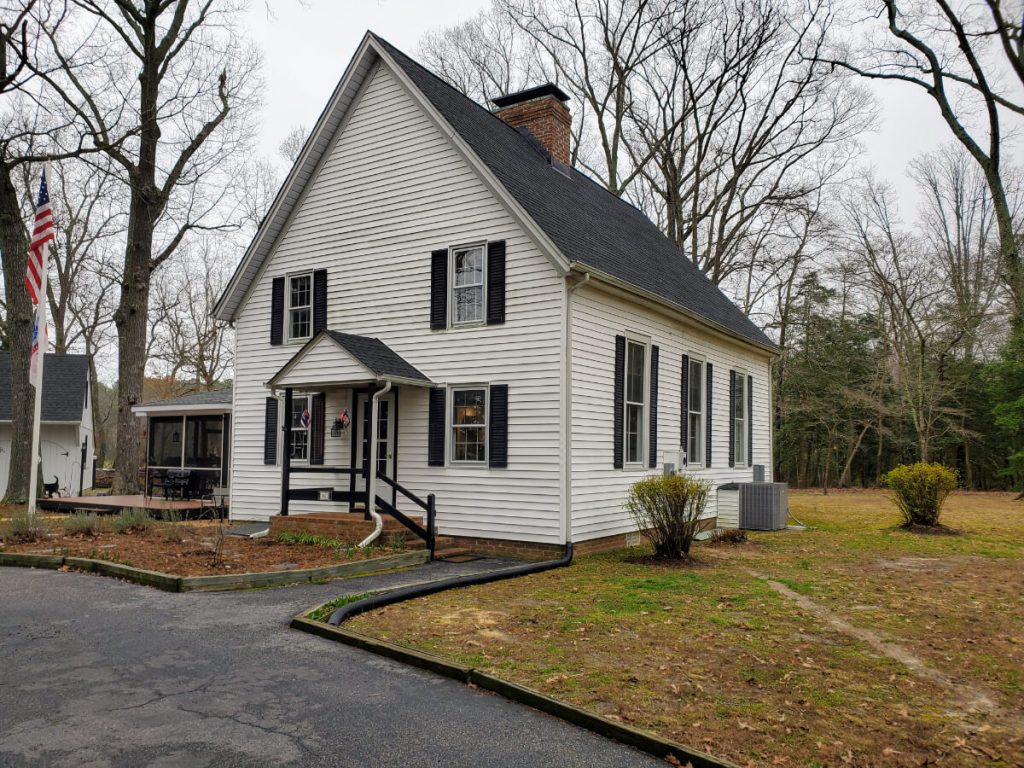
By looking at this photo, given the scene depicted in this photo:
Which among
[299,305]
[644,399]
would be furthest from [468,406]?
[299,305]

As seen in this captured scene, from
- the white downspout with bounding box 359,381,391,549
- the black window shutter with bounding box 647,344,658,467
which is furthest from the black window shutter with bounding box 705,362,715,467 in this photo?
the white downspout with bounding box 359,381,391,549

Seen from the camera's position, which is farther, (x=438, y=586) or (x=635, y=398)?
(x=635, y=398)

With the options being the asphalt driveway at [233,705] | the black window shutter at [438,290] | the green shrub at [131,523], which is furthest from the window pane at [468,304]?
the asphalt driveway at [233,705]

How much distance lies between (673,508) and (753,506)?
6647 millimetres

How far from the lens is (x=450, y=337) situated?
1312 cm

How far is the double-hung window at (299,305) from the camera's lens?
1513cm

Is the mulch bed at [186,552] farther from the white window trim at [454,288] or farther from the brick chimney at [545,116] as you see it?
the brick chimney at [545,116]

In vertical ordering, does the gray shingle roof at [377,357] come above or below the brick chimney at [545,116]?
below

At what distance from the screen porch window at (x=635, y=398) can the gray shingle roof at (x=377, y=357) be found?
3.59 m

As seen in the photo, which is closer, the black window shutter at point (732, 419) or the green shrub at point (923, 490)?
the green shrub at point (923, 490)

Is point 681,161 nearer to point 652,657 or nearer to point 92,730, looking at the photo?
point 652,657

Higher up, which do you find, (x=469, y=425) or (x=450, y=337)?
(x=450, y=337)

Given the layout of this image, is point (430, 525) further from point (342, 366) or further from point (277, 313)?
point (277, 313)

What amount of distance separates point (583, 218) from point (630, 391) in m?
3.75
